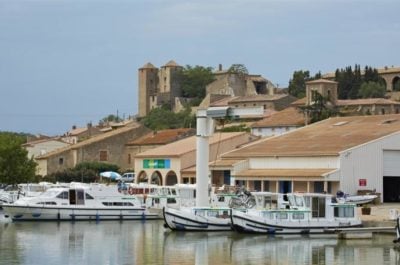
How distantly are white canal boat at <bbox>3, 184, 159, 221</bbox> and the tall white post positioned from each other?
28.3 feet

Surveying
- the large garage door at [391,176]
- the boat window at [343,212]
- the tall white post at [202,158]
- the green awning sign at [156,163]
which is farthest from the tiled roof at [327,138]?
the boat window at [343,212]

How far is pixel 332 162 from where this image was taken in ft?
203

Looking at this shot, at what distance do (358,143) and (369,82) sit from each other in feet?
364

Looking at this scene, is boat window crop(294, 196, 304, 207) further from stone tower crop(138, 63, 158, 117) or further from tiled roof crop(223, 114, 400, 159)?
stone tower crop(138, 63, 158, 117)

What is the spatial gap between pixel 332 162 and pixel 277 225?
16530 millimetres

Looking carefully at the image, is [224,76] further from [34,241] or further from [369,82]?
[34,241]

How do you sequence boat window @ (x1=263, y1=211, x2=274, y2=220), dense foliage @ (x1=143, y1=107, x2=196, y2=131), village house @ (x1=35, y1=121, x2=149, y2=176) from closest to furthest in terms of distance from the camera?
boat window @ (x1=263, y1=211, x2=274, y2=220), village house @ (x1=35, y1=121, x2=149, y2=176), dense foliage @ (x1=143, y1=107, x2=196, y2=131)

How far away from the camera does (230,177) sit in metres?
72.7

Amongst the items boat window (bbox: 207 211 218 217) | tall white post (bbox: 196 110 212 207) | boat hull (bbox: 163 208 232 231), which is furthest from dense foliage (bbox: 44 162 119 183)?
boat window (bbox: 207 211 218 217)

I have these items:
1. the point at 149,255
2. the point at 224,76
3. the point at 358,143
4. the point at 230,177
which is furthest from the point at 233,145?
the point at 224,76

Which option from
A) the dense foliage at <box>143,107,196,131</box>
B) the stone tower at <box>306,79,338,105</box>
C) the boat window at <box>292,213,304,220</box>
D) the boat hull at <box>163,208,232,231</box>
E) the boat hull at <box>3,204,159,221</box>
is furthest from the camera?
the dense foliage at <box>143,107,196,131</box>

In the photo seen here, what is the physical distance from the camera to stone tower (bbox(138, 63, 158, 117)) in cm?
19012

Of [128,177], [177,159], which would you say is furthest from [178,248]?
[128,177]

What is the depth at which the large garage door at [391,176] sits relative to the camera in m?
63.2
